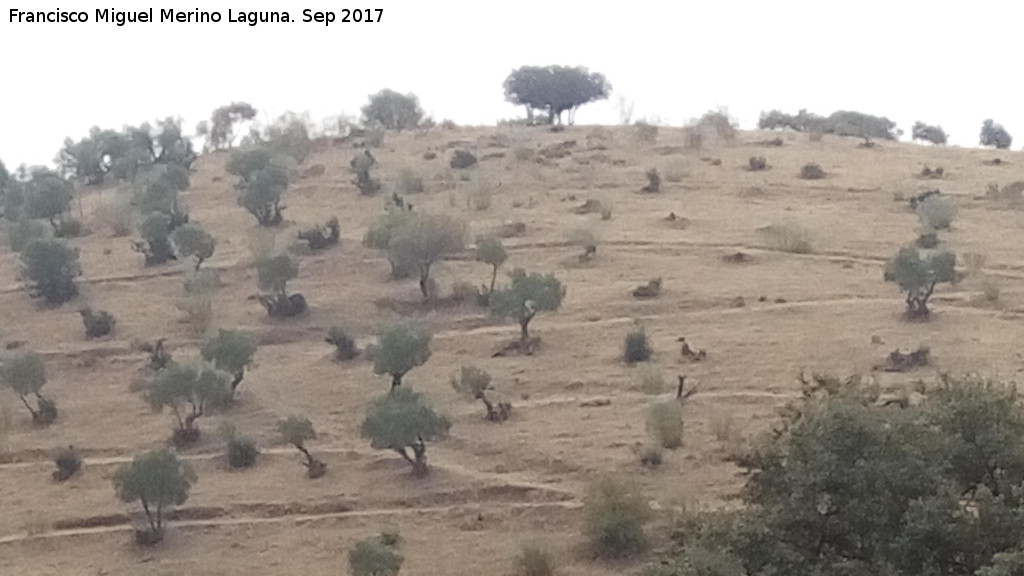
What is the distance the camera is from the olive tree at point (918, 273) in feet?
69.6

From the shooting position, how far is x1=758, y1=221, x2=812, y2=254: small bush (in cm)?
2592

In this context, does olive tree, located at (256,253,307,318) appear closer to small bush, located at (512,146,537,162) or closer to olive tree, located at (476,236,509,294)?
olive tree, located at (476,236,509,294)

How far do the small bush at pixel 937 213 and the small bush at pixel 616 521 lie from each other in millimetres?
13431

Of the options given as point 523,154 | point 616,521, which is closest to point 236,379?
point 616,521

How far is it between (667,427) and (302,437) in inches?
206

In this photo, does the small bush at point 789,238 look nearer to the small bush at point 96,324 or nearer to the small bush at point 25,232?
the small bush at point 96,324

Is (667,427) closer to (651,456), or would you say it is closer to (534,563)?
(651,456)

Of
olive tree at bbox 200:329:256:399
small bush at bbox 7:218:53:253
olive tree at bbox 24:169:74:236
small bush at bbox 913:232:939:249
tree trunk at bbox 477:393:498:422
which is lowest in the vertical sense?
tree trunk at bbox 477:393:498:422

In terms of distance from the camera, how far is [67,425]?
814 inches

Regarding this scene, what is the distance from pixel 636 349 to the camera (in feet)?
68.4

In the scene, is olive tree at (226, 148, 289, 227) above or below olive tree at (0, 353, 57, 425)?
above

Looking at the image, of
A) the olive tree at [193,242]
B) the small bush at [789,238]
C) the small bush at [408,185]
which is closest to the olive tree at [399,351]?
the olive tree at [193,242]

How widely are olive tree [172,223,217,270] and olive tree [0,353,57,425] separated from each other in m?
5.70

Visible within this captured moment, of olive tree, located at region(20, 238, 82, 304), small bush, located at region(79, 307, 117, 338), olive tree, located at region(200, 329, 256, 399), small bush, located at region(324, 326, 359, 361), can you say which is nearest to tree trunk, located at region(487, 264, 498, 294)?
small bush, located at region(324, 326, 359, 361)
